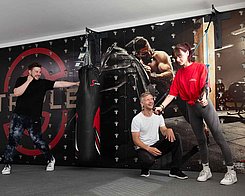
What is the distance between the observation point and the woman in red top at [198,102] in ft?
10.7

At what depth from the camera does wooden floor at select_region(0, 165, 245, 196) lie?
275cm

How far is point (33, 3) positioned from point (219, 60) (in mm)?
2515

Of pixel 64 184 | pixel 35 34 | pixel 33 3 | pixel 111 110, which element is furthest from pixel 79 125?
pixel 35 34

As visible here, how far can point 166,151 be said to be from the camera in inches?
142

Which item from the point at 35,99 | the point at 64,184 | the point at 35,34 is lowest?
the point at 64,184

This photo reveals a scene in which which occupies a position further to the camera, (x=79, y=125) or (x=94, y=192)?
(x=79, y=125)

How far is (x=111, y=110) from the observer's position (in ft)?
14.5

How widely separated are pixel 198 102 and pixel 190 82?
11.6 inches

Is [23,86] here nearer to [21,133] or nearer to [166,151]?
[21,133]

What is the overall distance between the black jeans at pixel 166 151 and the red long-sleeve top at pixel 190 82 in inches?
Result: 20.9

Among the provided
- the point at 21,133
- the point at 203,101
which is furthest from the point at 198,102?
the point at 21,133

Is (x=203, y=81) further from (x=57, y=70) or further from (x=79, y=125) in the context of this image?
(x=57, y=70)

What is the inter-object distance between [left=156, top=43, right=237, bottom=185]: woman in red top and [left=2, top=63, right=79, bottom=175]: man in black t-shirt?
1676 millimetres

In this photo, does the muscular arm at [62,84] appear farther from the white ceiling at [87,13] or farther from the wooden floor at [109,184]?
the wooden floor at [109,184]
